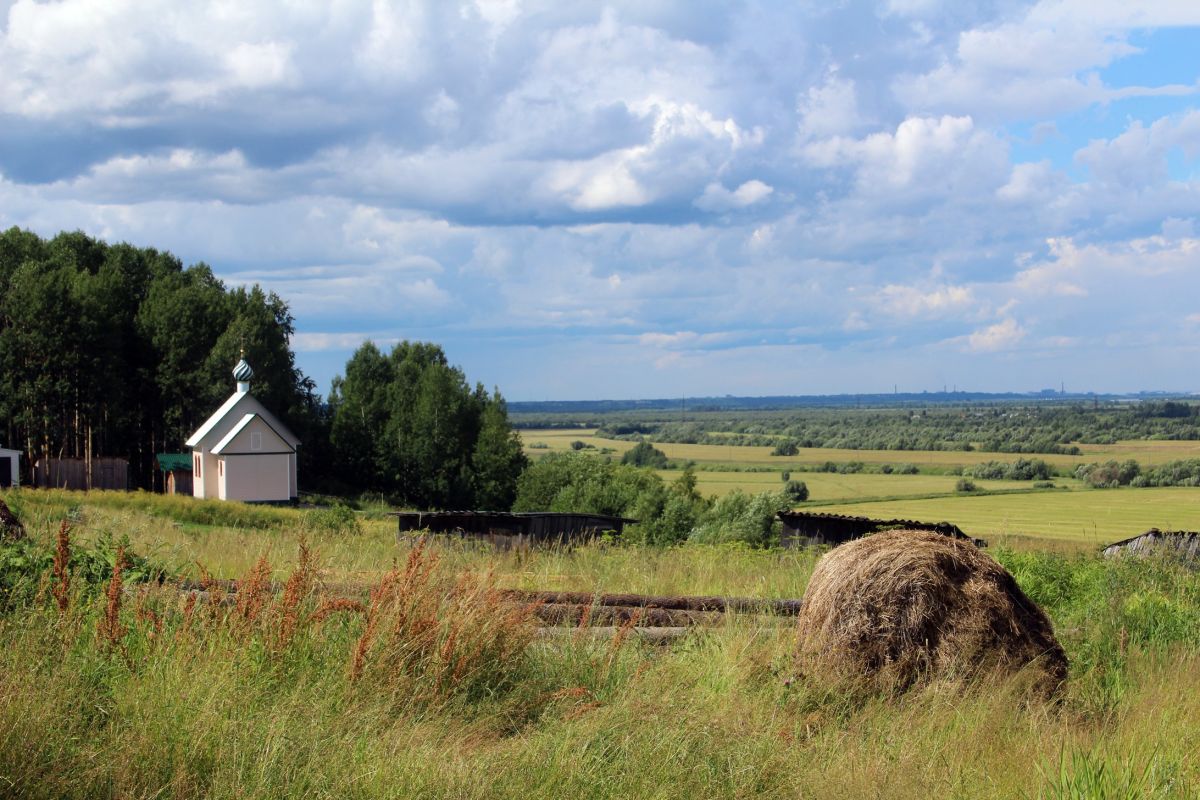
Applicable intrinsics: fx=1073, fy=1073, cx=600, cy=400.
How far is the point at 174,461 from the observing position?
64.8 meters

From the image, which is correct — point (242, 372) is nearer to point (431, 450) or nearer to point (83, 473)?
point (83, 473)

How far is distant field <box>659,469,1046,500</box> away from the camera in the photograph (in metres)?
65.8

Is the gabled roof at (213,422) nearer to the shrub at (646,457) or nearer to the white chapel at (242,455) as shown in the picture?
the white chapel at (242,455)

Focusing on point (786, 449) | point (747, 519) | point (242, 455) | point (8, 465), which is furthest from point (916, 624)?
point (786, 449)

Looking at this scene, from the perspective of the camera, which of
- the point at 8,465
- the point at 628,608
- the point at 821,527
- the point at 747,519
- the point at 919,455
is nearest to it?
the point at 628,608

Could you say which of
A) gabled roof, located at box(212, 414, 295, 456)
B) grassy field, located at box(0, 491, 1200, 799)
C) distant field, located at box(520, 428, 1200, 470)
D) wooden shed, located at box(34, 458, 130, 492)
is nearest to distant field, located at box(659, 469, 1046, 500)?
distant field, located at box(520, 428, 1200, 470)

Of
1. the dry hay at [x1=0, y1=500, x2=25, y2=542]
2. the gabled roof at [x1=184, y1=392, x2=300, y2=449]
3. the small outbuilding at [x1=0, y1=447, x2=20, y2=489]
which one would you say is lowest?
the small outbuilding at [x1=0, y1=447, x2=20, y2=489]

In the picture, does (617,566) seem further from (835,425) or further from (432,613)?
(835,425)

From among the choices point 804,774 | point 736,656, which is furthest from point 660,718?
point 736,656

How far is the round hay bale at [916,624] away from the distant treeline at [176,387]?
63.3 m

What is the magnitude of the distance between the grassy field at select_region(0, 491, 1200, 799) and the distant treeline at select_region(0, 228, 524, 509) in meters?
62.3

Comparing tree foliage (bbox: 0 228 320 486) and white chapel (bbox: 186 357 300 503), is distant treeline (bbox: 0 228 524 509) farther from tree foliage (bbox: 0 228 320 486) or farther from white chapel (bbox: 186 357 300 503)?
white chapel (bbox: 186 357 300 503)

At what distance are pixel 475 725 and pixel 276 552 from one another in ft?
19.2

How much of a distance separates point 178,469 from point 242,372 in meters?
7.68
